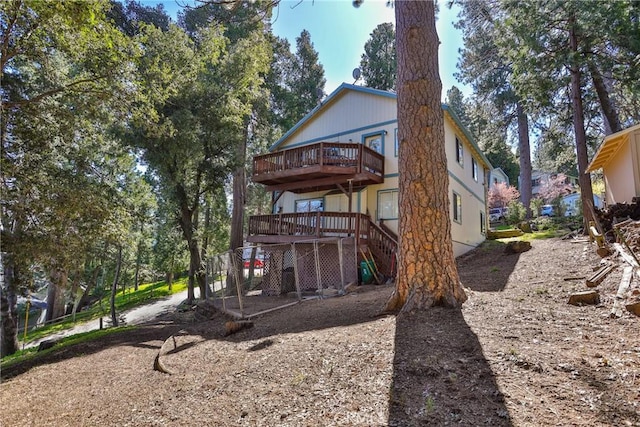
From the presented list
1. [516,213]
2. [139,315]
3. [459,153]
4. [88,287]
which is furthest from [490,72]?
[88,287]

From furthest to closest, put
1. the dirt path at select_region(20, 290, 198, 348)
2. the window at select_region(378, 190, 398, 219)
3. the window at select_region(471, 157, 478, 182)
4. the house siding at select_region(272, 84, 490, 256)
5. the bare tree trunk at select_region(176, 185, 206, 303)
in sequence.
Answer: the window at select_region(471, 157, 478, 182), the dirt path at select_region(20, 290, 198, 348), the bare tree trunk at select_region(176, 185, 206, 303), the house siding at select_region(272, 84, 490, 256), the window at select_region(378, 190, 398, 219)

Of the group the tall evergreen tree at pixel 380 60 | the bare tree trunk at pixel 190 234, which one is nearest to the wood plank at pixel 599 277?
the bare tree trunk at pixel 190 234

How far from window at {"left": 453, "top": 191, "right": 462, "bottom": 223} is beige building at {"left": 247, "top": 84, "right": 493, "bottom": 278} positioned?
0.15 ft

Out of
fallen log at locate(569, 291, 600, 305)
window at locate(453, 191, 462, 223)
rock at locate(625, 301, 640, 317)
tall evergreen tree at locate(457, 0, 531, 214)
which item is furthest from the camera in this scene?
tall evergreen tree at locate(457, 0, 531, 214)

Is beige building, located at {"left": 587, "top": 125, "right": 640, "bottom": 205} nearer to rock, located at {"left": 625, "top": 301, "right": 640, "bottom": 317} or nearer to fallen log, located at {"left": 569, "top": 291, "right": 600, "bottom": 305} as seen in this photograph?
fallen log, located at {"left": 569, "top": 291, "right": 600, "bottom": 305}

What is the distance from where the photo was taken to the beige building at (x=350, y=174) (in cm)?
1301

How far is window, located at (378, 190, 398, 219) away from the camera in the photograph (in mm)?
13828

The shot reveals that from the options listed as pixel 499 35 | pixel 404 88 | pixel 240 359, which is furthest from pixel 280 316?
pixel 499 35

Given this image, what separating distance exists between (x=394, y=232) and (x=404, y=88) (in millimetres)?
8530

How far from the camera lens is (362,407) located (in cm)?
A: 275

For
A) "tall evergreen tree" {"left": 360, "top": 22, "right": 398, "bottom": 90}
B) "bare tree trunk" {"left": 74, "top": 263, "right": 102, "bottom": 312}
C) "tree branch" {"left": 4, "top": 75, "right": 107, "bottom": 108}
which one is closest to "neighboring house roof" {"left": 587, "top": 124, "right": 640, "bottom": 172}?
"tree branch" {"left": 4, "top": 75, "right": 107, "bottom": 108}

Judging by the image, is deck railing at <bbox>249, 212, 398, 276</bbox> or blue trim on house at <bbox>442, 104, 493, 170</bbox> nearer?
deck railing at <bbox>249, 212, 398, 276</bbox>

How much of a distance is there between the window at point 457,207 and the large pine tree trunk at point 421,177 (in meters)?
10.5

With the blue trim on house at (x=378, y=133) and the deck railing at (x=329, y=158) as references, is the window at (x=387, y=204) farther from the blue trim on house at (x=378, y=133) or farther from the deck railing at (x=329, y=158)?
the blue trim on house at (x=378, y=133)
